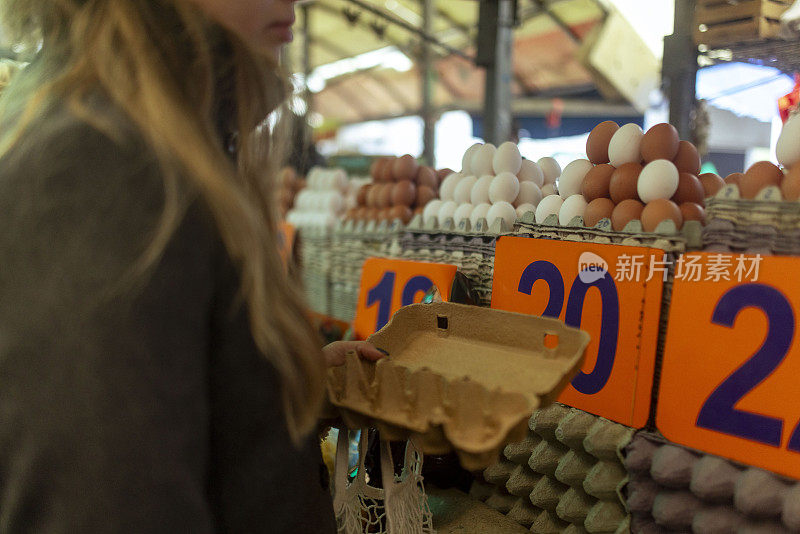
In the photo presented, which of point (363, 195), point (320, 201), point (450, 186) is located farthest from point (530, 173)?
point (320, 201)

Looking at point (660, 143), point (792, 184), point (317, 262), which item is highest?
point (660, 143)

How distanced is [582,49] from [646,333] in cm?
205

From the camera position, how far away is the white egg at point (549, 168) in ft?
6.20

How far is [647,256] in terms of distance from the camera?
134 centimetres

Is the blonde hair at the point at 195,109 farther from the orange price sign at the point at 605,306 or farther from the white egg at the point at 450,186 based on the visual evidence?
the white egg at the point at 450,186

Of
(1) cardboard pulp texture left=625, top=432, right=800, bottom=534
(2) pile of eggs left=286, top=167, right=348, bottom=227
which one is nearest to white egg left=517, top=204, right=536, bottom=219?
(1) cardboard pulp texture left=625, top=432, right=800, bottom=534

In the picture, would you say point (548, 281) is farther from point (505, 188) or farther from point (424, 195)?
point (424, 195)

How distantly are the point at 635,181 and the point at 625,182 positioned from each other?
0.02m

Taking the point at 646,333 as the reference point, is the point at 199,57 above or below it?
above

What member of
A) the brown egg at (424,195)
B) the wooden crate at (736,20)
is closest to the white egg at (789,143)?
the wooden crate at (736,20)

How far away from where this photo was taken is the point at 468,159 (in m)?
2.16

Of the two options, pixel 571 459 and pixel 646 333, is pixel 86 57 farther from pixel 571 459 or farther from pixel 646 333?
pixel 571 459

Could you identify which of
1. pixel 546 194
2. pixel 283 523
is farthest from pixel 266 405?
pixel 546 194

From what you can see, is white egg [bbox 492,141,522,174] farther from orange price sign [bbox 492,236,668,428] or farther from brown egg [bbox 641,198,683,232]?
brown egg [bbox 641,198,683,232]
